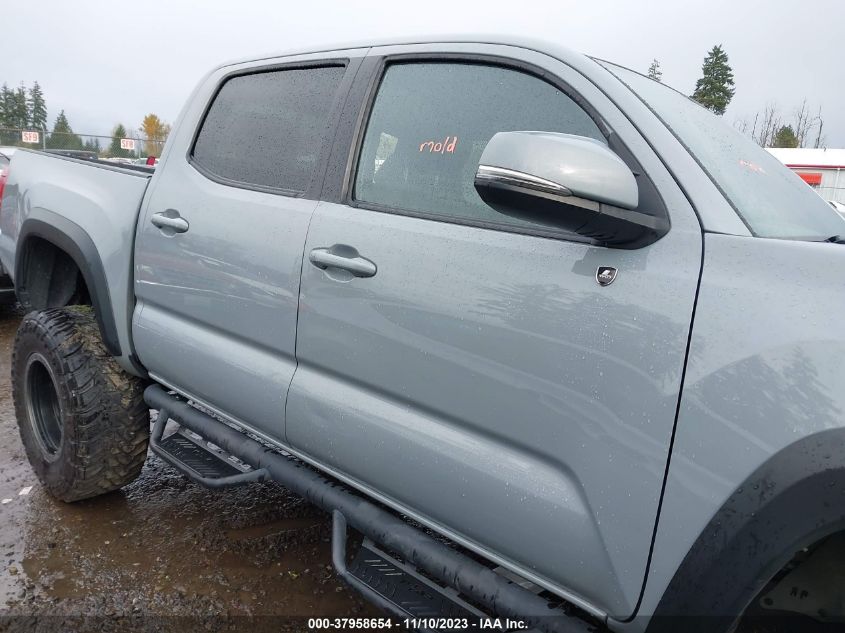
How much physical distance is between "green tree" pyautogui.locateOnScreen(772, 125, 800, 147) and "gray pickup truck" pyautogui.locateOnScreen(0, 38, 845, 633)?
5661 cm

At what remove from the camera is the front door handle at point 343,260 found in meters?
1.88

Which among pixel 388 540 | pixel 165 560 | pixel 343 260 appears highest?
pixel 343 260

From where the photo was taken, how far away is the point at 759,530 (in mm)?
1204

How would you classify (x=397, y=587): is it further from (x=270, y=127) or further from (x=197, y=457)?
(x=270, y=127)

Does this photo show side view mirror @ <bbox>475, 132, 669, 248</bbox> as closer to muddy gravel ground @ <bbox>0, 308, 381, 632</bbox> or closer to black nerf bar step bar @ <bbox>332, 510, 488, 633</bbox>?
black nerf bar step bar @ <bbox>332, 510, 488, 633</bbox>

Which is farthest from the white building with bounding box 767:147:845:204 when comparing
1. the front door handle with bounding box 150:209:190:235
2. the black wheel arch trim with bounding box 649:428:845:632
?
the black wheel arch trim with bounding box 649:428:845:632

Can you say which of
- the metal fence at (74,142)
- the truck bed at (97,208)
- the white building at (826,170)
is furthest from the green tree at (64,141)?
the white building at (826,170)

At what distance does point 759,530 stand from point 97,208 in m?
2.80

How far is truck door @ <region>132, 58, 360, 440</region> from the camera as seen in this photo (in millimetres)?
2180

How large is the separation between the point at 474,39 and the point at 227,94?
1.35 m

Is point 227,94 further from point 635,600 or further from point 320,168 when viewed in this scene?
point 635,600

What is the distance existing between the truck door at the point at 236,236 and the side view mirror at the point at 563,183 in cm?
92

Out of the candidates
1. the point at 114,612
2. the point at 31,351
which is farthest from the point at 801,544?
the point at 31,351

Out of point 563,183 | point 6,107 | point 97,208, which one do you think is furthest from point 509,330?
point 6,107
